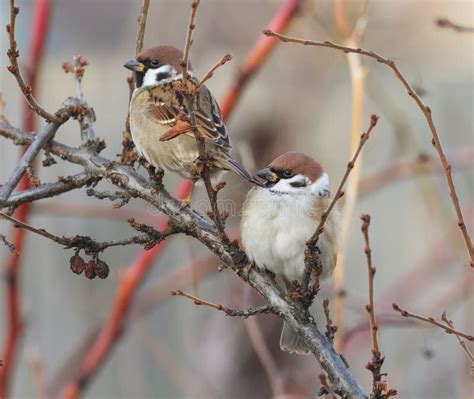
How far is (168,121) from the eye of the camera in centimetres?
335

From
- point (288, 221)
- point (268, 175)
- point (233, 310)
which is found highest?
point (268, 175)

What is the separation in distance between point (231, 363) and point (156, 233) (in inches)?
181

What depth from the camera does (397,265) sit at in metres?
6.45

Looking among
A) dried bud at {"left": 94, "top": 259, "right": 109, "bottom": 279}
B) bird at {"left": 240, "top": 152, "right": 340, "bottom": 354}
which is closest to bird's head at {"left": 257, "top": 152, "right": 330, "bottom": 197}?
bird at {"left": 240, "top": 152, "right": 340, "bottom": 354}

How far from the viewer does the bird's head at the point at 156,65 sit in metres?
3.47

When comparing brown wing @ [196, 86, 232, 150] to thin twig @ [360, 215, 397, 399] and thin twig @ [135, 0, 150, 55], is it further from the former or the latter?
thin twig @ [360, 215, 397, 399]

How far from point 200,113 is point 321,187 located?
556 mm

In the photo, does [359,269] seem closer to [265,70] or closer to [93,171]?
[265,70]

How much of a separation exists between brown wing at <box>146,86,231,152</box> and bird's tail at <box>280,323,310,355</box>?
0.73 m

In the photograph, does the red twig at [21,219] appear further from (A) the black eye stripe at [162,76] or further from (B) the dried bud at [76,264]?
(B) the dried bud at [76,264]

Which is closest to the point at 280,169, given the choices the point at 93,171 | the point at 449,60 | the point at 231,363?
the point at 93,171

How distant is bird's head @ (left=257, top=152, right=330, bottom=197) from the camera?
3.26 metres

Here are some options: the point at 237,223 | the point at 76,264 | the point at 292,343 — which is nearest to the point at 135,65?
the point at 292,343

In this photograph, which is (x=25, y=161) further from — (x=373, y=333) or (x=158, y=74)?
(x=158, y=74)
